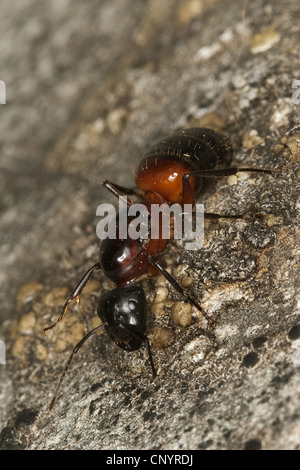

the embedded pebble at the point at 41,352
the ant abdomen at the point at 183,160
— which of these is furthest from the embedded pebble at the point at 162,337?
the ant abdomen at the point at 183,160

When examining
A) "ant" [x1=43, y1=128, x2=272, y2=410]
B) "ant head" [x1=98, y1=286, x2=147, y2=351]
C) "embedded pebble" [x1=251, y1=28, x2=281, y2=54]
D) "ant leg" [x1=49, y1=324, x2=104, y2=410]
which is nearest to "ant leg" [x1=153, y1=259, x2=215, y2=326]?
"ant" [x1=43, y1=128, x2=272, y2=410]

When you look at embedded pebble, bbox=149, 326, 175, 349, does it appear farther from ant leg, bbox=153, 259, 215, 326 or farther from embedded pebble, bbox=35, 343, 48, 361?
embedded pebble, bbox=35, 343, 48, 361

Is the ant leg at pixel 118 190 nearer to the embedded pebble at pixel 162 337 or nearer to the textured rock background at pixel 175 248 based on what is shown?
the textured rock background at pixel 175 248

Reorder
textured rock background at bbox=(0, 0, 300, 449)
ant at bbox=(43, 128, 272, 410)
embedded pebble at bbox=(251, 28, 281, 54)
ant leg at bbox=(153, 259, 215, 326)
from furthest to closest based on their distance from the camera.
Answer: embedded pebble at bbox=(251, 28, 281, 54) < ant at bbox=(43, 128, 272, 410) < ant leg at bbox=(153, 259, 215, 326) < textured rock background at bbox=(0, 0, 300, 449)

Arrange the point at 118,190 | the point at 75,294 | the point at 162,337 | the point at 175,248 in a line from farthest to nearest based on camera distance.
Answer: the point at 118,190
the point at 175,248
the point at 75,294
the point at 162,337

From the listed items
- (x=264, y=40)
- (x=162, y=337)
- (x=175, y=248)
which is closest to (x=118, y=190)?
(x=175, y=248)

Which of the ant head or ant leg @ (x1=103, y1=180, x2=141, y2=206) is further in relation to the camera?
ant leg @ (x1=103, y1=180, x2=141, y2=206)

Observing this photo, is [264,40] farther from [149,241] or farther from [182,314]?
[182,314]

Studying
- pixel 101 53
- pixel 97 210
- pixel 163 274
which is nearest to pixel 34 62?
pixel 101 53
